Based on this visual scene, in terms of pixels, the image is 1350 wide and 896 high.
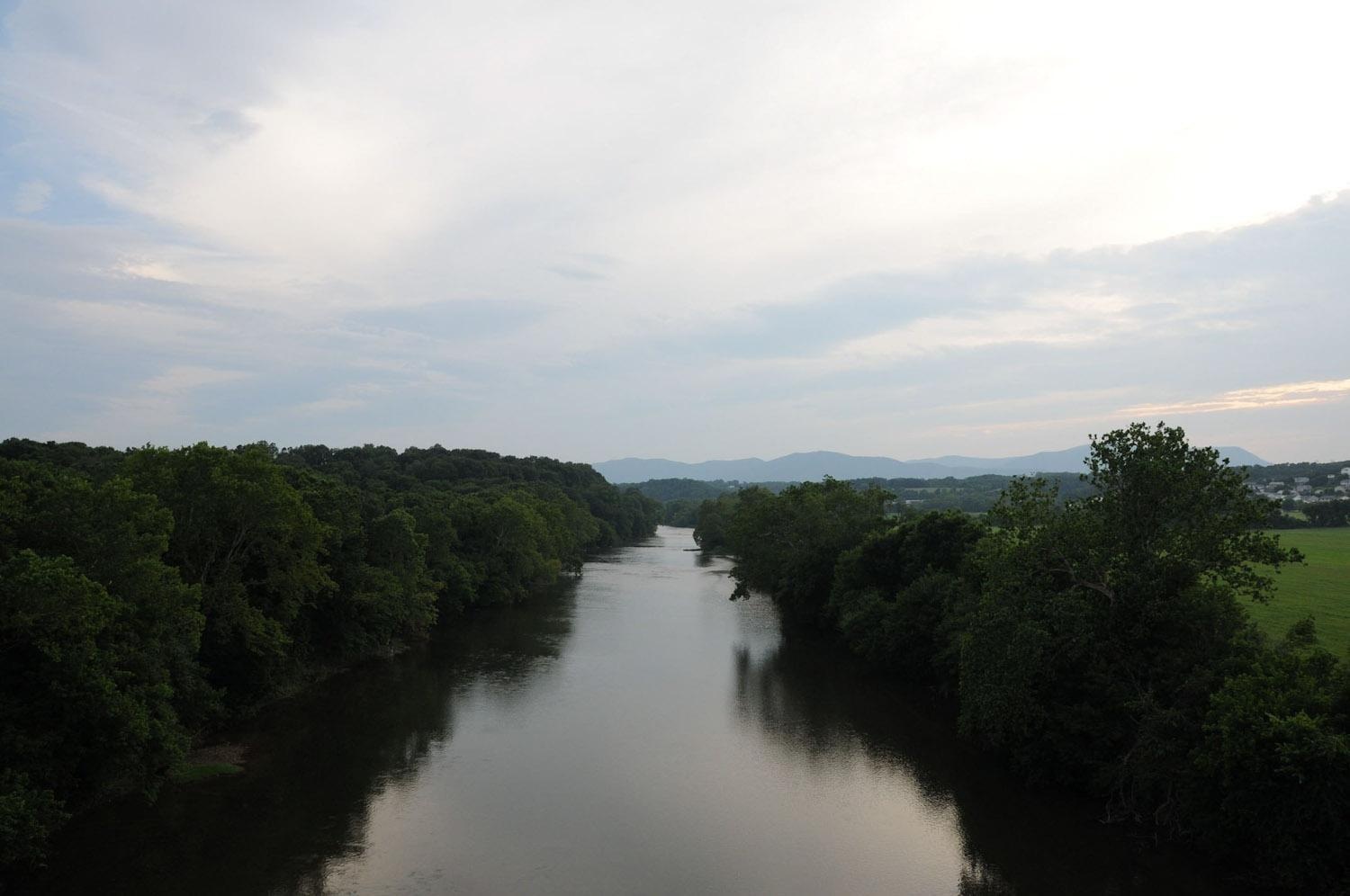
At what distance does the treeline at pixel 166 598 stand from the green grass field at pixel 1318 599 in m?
33.2

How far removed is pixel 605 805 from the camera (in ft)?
87.0

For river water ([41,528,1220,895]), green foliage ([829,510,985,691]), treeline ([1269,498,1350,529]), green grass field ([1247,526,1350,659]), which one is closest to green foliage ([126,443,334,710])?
river water ([41,528,1220,895])

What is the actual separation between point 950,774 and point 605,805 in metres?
12.8

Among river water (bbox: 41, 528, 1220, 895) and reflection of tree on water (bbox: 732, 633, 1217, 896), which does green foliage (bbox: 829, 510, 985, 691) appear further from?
river water (bbox: 41, 528, 1220, 895)

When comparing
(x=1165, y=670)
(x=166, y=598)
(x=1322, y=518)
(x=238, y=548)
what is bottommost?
(x=1165, y=670)

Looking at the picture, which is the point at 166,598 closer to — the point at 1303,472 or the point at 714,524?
the point at 714,524

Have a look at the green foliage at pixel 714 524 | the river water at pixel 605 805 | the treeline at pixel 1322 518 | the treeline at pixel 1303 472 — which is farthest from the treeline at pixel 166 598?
the treeline at pixel 1303 472

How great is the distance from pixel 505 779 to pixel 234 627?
1342 centimetres

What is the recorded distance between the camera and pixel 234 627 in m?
33.3

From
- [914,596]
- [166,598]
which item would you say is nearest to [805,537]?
[914,596]

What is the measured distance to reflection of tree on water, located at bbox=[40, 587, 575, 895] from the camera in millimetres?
20906

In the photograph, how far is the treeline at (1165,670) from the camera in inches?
778

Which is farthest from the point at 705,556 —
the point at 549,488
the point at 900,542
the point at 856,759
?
the point at 856,759

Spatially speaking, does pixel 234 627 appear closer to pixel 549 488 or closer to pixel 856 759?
pixel 856 759
